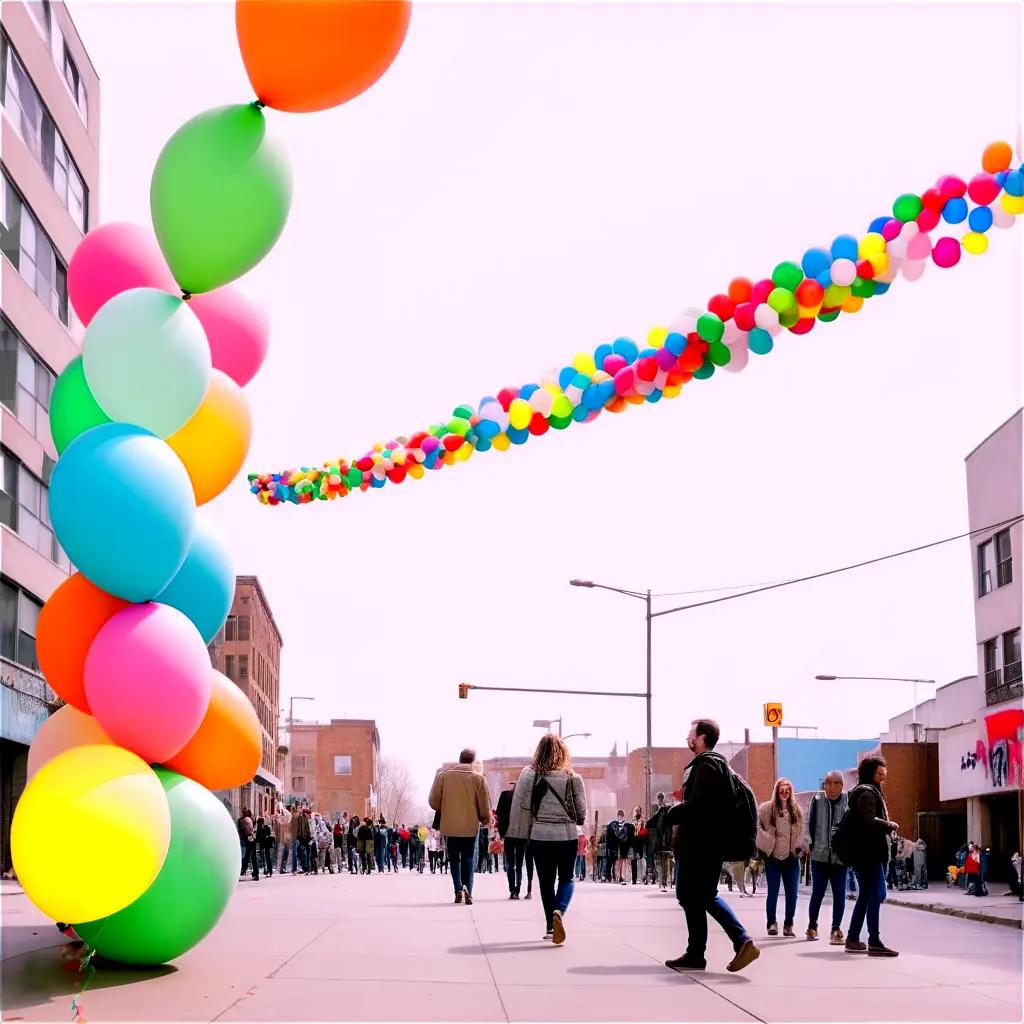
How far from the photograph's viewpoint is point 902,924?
1781cm

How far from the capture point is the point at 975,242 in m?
8.62

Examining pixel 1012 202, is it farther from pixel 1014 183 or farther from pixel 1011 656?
pixel 1011 656

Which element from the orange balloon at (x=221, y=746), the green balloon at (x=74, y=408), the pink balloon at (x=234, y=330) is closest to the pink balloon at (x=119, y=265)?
the pink balloon at (x=234, y=330)

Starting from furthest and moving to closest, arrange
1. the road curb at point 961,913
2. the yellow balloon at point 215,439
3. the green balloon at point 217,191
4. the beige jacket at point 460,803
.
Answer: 1. the road curb at point 961,913
2. the beige jacket at point 460,803
3. the yellow balloon at point 215,439
4. the green balloon at point 217,191

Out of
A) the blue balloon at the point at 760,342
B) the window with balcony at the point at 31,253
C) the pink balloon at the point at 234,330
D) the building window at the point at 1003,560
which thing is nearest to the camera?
the blue balloon at the point at 760,342

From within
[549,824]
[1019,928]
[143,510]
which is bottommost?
[1019,928]

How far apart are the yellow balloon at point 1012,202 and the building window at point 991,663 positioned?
33186mm

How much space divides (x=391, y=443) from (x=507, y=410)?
1568 millimetres

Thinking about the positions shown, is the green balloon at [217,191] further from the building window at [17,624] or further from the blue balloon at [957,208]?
the building window at [17,624]

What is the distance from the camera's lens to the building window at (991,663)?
3953 centimetres

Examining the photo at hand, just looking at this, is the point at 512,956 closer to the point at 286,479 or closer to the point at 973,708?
the point at 286,479

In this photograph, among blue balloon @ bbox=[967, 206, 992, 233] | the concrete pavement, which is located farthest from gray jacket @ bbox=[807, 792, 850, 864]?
blue balloon @ bbox=[967, 206, 992, 233]

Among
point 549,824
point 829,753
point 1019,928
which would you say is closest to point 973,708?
point 829,753

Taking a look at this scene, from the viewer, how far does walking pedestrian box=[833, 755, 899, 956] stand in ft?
38.4
